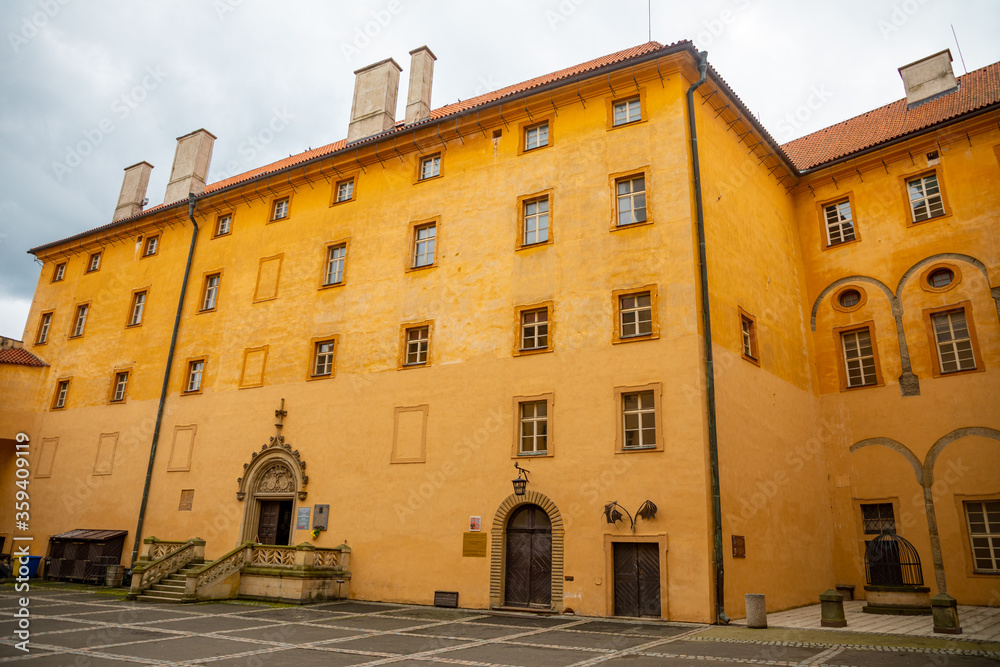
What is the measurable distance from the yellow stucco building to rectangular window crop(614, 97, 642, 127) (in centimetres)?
10

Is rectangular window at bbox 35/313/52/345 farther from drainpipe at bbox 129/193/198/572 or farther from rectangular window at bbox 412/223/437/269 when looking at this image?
rectangular window at bbox 412/223/437/269

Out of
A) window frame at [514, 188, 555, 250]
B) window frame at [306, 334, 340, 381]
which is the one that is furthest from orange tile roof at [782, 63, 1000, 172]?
window frame at [306, 334, 340, 381]

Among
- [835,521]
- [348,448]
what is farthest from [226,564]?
[835,521]

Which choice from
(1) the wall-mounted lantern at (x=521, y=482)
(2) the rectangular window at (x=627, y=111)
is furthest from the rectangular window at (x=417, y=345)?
(2) the rectangular window at (x=627, y=111)

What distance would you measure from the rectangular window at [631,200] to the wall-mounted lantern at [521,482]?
279 inches

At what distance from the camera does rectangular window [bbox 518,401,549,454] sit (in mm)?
18125

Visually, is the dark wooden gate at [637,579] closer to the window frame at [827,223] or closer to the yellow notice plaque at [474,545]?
the yellow notice plaque at [474,545]

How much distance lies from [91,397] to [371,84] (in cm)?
1712

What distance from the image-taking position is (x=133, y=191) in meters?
33.8

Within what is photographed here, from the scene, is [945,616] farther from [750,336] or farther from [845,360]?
[845,360]

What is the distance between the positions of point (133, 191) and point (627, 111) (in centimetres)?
2547

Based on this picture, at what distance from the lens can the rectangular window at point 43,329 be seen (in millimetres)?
32281

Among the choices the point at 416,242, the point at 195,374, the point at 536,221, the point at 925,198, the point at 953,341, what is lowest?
the point at 195,374

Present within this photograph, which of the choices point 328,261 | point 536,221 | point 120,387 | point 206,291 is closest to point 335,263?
point 328,261
